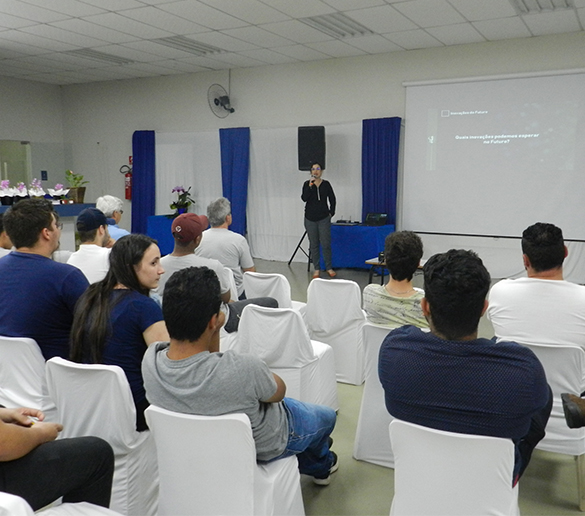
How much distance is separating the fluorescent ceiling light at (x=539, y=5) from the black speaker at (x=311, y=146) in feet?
10.3

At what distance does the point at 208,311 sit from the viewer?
66.1 inches

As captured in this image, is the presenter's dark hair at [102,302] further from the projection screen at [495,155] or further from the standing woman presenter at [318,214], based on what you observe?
the projection screen at [495,155]

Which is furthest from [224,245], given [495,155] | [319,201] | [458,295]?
[495,155]

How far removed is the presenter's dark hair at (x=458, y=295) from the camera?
5.13 ft

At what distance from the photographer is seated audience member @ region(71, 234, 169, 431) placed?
6.78ft

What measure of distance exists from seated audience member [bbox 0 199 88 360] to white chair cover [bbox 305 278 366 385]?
A: 5.45 feet

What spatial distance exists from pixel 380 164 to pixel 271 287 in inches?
180

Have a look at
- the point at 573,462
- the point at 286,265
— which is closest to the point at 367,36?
the point at 286,265

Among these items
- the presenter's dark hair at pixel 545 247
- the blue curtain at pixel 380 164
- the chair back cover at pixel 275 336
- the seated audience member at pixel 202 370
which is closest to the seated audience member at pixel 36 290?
the seated audience member at pixel 202 370

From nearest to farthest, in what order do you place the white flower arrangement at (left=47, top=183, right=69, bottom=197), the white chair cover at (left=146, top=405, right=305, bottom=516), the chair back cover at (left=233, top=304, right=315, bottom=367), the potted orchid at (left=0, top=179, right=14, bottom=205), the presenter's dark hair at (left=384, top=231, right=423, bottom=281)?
the white chair cover at (left=146, top=405, right=305, bottom=516)
the presenter's dark hair at (left=384, top=231, right=423, bottom=281)
the chair back cover at (left=233, top=304, right=315, bottom=367)
the potted orchid at (left=0, top=179, right=14, bottom=205)
the white flower arrangement at (left=47, top=183, right=69, bottom=197)

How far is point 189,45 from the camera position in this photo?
746cm

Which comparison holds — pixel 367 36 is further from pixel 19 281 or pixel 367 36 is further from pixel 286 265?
pixel 19 281

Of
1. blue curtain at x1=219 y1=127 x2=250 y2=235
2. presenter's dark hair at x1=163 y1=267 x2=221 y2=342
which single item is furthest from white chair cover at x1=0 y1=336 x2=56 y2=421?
blue curtain at x1=219 y1=127 x2=250 y2=235

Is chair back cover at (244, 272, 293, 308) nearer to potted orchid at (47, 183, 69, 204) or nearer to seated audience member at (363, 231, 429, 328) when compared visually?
seated audience member at (363, 231, 429, 328)
